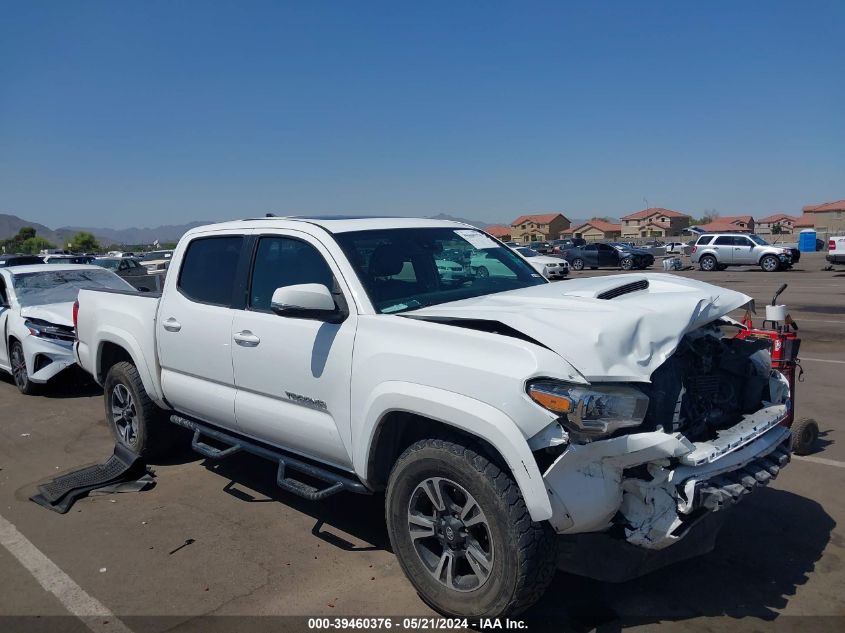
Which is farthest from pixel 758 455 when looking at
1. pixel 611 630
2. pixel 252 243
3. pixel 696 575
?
pixel 252 243

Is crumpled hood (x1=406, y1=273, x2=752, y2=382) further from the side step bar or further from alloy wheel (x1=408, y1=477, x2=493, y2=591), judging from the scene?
the side step bar

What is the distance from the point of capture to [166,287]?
5.30 m

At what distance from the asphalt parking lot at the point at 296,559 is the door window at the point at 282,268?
1.50 meters

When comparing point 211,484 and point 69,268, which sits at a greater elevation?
point 69,268

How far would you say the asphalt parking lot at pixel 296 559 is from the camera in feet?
11.5

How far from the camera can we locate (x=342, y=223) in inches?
175

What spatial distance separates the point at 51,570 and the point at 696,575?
12.0ft

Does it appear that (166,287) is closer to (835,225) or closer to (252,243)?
(252,243)

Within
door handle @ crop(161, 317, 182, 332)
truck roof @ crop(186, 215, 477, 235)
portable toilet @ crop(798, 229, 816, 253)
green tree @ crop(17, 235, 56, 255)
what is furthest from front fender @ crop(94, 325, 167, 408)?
green tree @ crop(17, 235, 56, 255)

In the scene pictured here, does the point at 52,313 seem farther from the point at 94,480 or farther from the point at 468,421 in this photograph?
the point at 468,421

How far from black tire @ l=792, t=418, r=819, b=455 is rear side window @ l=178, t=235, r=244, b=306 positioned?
442 cm

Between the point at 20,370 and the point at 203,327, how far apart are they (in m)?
5.35

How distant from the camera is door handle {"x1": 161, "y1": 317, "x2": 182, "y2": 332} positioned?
5.00 metres

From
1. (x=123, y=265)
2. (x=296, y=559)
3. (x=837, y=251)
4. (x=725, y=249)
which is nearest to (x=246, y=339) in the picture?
(x=296, y=559)
